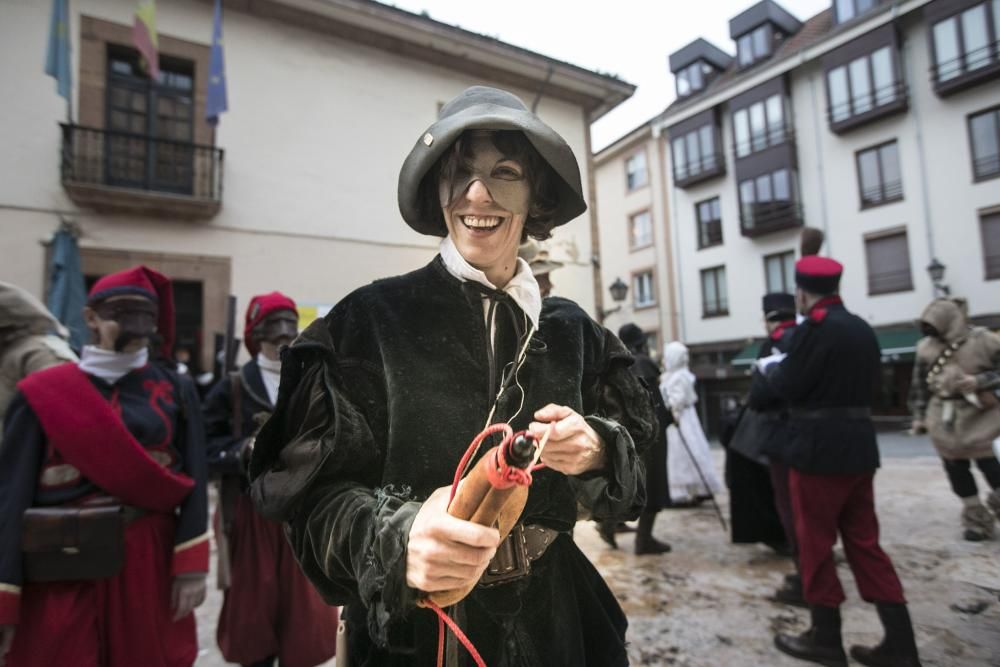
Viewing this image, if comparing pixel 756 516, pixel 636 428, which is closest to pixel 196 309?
pixel 756 516

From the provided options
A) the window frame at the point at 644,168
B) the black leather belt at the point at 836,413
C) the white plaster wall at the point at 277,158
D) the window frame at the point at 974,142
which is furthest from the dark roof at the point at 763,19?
the black leather belt at the point at 836,413

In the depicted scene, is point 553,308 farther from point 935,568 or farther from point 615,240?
point 615,240

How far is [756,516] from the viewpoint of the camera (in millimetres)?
4340

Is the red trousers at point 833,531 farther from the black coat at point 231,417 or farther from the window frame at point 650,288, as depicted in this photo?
the window frame at point 650,288

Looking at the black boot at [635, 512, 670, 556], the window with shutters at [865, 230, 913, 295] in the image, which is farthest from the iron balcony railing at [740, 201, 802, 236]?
the black boot at [635, 512, 670, 556]

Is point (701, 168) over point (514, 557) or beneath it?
over

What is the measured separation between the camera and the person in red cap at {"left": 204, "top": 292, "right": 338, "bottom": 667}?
2451 millimetres

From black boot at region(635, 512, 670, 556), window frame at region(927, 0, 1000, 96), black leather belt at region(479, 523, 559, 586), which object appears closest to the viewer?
black leather belt at region(479, 523, 559, 586)

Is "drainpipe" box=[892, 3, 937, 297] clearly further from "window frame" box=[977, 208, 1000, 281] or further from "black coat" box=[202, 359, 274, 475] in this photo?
"black coat" box=[202, 359, 274, 475]

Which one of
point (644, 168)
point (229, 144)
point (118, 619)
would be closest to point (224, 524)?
point (118, 619)

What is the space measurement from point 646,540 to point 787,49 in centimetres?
2008

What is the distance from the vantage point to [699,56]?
2041 centimetres

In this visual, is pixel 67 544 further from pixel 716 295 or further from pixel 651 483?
pixel 716 295

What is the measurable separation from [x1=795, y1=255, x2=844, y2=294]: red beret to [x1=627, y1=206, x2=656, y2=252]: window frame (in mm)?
18785
